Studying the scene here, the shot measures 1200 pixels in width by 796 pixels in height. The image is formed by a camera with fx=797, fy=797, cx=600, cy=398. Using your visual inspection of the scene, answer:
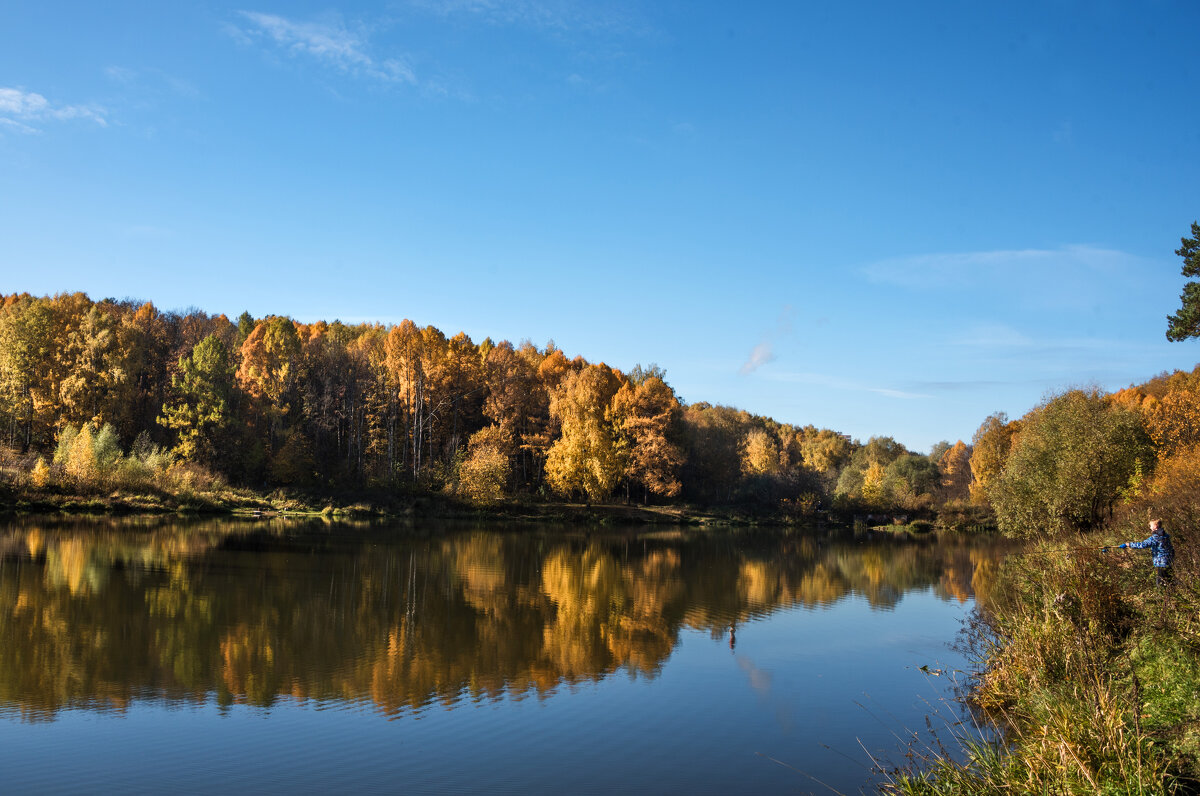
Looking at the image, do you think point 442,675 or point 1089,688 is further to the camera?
point 442,675

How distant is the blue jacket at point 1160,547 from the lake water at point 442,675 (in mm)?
3657

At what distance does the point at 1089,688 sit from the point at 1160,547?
3.89 metres

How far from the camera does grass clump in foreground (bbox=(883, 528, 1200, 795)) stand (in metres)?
6.64

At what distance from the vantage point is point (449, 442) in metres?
58.9

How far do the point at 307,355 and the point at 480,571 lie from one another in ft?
141

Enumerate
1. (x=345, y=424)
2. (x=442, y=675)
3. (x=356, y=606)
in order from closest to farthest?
(x=442, y=675) < (x=356, y=606) < (x=345, y=424)

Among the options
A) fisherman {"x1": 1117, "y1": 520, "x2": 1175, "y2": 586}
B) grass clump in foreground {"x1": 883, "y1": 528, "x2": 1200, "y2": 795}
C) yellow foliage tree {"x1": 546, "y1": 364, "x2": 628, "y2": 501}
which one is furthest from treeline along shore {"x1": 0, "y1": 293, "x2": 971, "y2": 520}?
fisherman {"x1": 1117, "y1": 520, "x2": 1175, "y2": 586}

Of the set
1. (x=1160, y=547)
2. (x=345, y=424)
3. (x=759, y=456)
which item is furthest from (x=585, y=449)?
(x=1160, y=547)

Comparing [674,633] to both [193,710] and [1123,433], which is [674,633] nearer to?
[193,710]

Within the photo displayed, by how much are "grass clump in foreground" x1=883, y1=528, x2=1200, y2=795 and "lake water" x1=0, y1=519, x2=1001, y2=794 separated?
173cm

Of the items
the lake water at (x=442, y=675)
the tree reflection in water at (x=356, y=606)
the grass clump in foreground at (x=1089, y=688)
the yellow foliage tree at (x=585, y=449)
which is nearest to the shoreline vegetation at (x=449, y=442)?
the yellow foliage tree at (x=585, y=449)

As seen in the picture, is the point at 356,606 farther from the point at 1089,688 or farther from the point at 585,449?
the point at 585,449

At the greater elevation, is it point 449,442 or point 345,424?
point 345,424

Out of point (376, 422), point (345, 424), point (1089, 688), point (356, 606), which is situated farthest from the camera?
point (345, 424)
